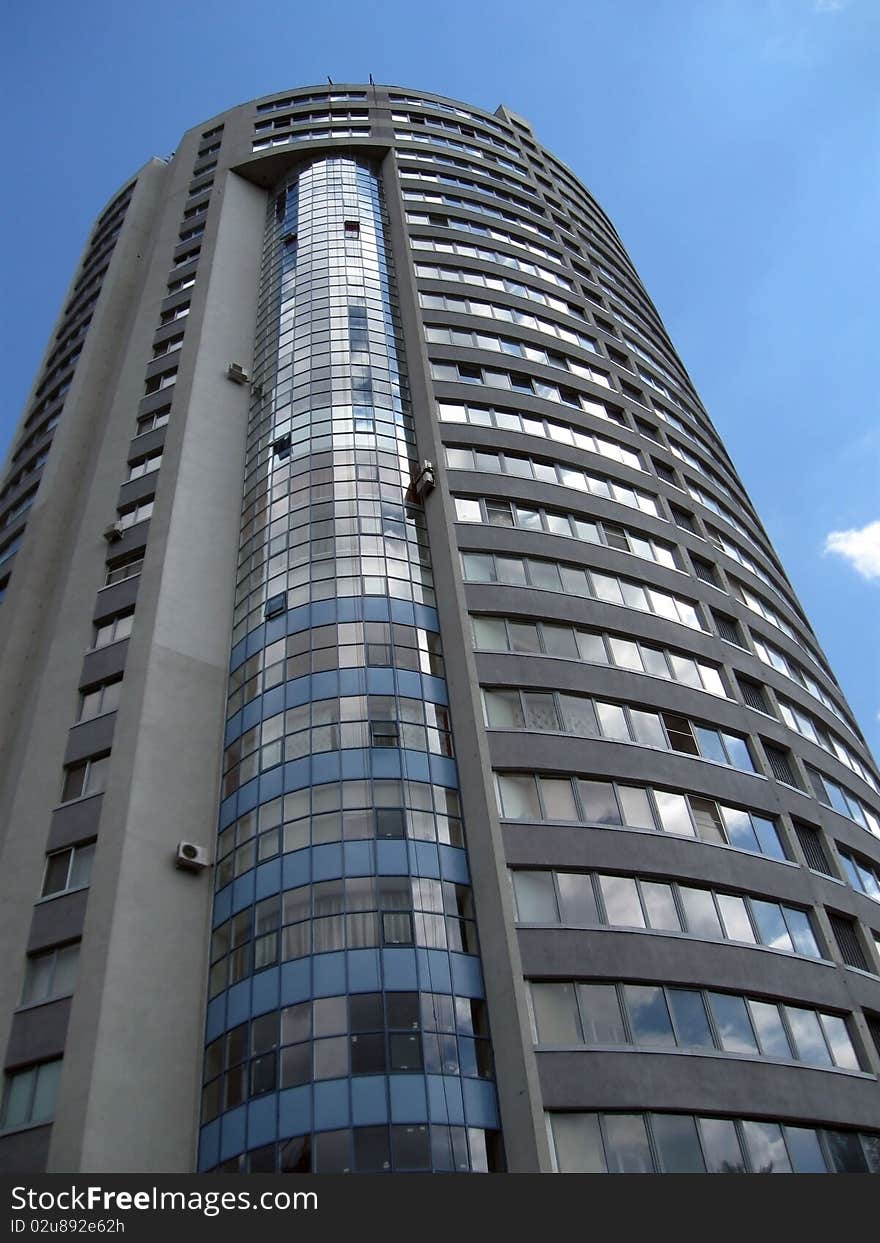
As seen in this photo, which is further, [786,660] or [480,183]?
[480,183]

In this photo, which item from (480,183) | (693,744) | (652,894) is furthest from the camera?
(480,183)

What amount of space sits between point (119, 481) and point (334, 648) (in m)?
14.6

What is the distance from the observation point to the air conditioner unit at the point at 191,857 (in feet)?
85.8

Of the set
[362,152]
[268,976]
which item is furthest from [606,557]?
[362,152]

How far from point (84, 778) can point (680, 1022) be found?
17481 mm

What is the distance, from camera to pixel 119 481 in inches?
1519

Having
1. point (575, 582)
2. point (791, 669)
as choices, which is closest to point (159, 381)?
point (575, 582)

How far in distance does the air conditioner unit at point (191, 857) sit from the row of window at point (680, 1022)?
920 centimetres

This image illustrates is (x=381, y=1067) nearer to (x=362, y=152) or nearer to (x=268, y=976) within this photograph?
(x=268, y=976)

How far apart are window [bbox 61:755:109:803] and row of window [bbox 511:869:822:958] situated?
12.2 metres

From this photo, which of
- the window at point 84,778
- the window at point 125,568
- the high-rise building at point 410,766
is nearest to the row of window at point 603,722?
the high-rise building at point 410,766

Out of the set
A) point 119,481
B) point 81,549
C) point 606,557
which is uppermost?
point 119,481

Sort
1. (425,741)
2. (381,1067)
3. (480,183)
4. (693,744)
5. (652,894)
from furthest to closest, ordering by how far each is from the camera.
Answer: (480,183) → (693,744) → (425,741) → (652,894) → (381,1067)

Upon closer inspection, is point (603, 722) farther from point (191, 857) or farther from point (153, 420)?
point (153, 420)
